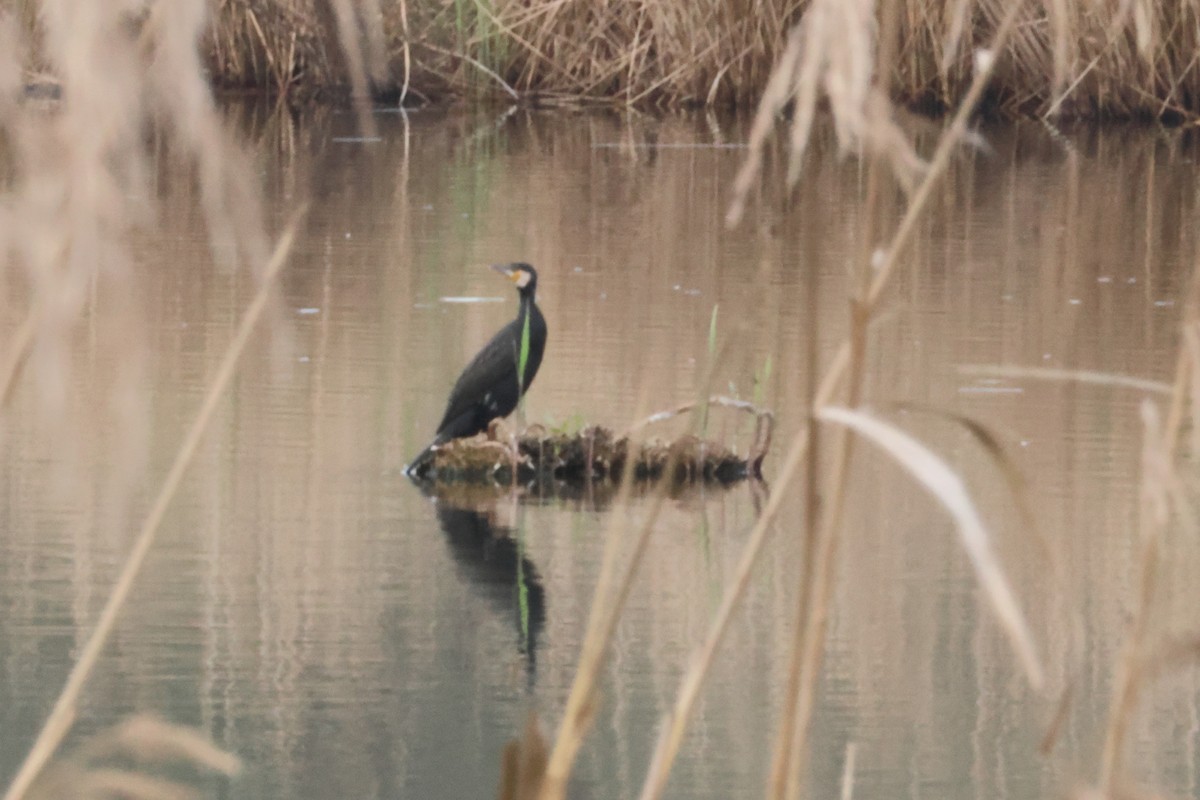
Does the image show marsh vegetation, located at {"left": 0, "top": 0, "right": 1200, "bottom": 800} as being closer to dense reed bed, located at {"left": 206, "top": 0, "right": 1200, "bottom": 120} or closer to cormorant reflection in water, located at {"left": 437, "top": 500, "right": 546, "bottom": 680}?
A: cormorant reflection in water, located at {"left": 437, "top": 500, "right": 546, "bottom": 680}

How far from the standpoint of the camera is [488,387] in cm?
506

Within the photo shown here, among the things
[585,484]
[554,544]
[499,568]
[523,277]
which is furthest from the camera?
[523,277]

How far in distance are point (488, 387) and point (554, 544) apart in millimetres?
831

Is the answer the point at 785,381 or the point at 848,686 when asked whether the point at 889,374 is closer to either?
the point at 785,381

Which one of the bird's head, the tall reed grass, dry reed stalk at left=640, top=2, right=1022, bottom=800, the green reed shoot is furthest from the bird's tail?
the tall reed grass

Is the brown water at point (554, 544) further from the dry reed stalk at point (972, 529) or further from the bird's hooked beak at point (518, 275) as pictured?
the bird's hooked beak at point (518, 275)

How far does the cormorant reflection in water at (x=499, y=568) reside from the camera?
3744mm

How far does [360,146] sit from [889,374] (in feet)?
29.0

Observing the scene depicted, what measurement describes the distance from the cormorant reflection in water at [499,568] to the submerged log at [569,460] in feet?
0.91

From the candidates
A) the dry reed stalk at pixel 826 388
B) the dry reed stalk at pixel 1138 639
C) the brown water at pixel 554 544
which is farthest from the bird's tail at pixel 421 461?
the dry reed stalk at pixel 1138 639

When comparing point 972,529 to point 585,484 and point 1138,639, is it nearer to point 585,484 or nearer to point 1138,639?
point 1138,639

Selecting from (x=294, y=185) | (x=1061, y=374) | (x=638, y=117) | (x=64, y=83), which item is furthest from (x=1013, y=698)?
(x=638, y=117)

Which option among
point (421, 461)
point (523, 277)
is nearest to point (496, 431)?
point (421, 461)

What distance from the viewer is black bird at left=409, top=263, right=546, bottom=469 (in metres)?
5.03
